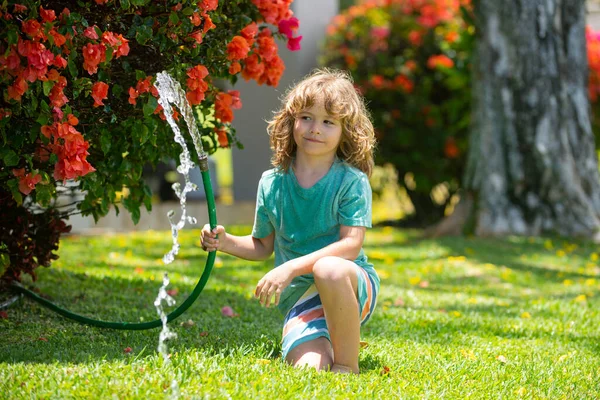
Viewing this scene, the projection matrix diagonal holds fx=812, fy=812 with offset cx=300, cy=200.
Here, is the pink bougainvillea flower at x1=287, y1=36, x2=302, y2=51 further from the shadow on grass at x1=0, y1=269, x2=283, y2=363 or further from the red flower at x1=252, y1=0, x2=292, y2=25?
the shadow on grass at x1=0, y1=269, x2=283, y2=363

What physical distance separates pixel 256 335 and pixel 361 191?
786 millimetres

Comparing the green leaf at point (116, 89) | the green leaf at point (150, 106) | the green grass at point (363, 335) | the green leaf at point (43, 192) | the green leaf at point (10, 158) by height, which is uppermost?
the green leaf at point (116, 89)

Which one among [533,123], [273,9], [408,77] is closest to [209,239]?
[273,9]

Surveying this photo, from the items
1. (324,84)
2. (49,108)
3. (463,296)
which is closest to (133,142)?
(49,108)

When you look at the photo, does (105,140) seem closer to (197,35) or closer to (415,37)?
(197,35)

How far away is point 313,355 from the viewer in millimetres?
2684

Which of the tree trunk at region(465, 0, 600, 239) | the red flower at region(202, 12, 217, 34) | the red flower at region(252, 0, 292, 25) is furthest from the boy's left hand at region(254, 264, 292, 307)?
the tree trunk at region(465, 0, 600, 239)

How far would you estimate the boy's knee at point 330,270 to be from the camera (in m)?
2.57

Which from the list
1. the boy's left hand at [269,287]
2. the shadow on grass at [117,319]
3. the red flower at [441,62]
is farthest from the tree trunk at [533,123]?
the boy's left hand at [269,287]

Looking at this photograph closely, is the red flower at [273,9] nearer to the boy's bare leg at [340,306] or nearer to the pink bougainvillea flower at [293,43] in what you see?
the pink bougainvillea flower at [293,43]

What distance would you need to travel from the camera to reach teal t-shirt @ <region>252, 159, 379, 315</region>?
2.83 metres

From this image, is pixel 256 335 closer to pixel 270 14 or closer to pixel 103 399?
pixel 103 399

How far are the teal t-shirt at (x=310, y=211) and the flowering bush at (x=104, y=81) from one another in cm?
46

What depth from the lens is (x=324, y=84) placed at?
114 inches
